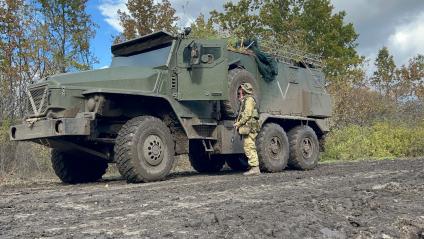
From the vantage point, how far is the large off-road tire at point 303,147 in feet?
32.6

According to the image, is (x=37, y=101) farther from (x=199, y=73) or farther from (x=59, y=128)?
(x=199, y=73)

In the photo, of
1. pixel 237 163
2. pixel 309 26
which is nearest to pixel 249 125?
pixel 237 163

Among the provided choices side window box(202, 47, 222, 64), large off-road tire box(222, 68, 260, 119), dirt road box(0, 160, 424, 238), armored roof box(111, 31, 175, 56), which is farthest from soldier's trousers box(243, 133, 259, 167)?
dirt road box(0, 160, 424, 238)

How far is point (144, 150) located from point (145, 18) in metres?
15.9

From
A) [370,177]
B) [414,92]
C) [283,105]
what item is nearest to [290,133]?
[283,105]

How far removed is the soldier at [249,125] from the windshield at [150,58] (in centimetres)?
148

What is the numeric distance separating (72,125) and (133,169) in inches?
41.4

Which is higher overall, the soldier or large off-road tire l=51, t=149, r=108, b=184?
the soldier

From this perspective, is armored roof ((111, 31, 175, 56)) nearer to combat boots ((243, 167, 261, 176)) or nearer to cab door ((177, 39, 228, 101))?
cab door ((177, 39, 228, 101))

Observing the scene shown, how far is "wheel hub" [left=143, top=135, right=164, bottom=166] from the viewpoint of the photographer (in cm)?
718

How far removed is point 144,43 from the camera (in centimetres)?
873

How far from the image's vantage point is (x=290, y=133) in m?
10.2

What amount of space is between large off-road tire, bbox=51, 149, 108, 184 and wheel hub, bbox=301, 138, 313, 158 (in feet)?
13.7

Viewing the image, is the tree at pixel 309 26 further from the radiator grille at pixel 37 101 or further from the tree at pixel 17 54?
the radiator grille at pixel 37 101
